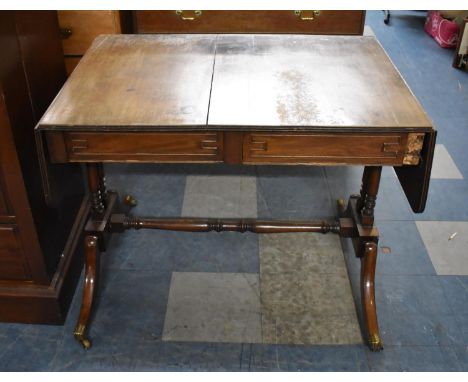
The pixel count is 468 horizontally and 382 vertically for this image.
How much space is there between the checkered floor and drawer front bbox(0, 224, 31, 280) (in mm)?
228

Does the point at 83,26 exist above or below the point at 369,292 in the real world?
above

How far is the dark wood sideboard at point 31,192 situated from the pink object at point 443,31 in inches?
149

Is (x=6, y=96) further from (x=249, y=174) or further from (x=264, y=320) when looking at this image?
(x=249, y=174)

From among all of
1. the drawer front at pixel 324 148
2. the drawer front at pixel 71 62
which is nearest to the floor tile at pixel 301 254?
the drawer front at pixel 324 148

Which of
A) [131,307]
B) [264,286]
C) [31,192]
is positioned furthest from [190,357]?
[31,192]

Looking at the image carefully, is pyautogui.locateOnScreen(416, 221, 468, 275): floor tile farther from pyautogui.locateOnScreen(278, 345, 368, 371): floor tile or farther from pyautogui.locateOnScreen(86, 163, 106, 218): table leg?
pyautogui.locateOnScreen(86, 163, 106, 218): table leg

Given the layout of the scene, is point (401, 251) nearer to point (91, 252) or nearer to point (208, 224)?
point (208, 224)

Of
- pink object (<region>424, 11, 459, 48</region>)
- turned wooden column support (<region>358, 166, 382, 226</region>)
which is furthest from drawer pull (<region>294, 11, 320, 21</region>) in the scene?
pink object (<region>424, 11, 459, 48</region>)

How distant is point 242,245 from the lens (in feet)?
8.15

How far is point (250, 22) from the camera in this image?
8.80ft

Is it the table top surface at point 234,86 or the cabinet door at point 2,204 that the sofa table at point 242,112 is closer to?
the table top surface at point 234,86

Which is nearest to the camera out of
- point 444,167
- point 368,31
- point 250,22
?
point 250,22

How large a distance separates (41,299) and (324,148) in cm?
122

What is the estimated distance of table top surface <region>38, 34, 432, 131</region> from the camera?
1550 mm
